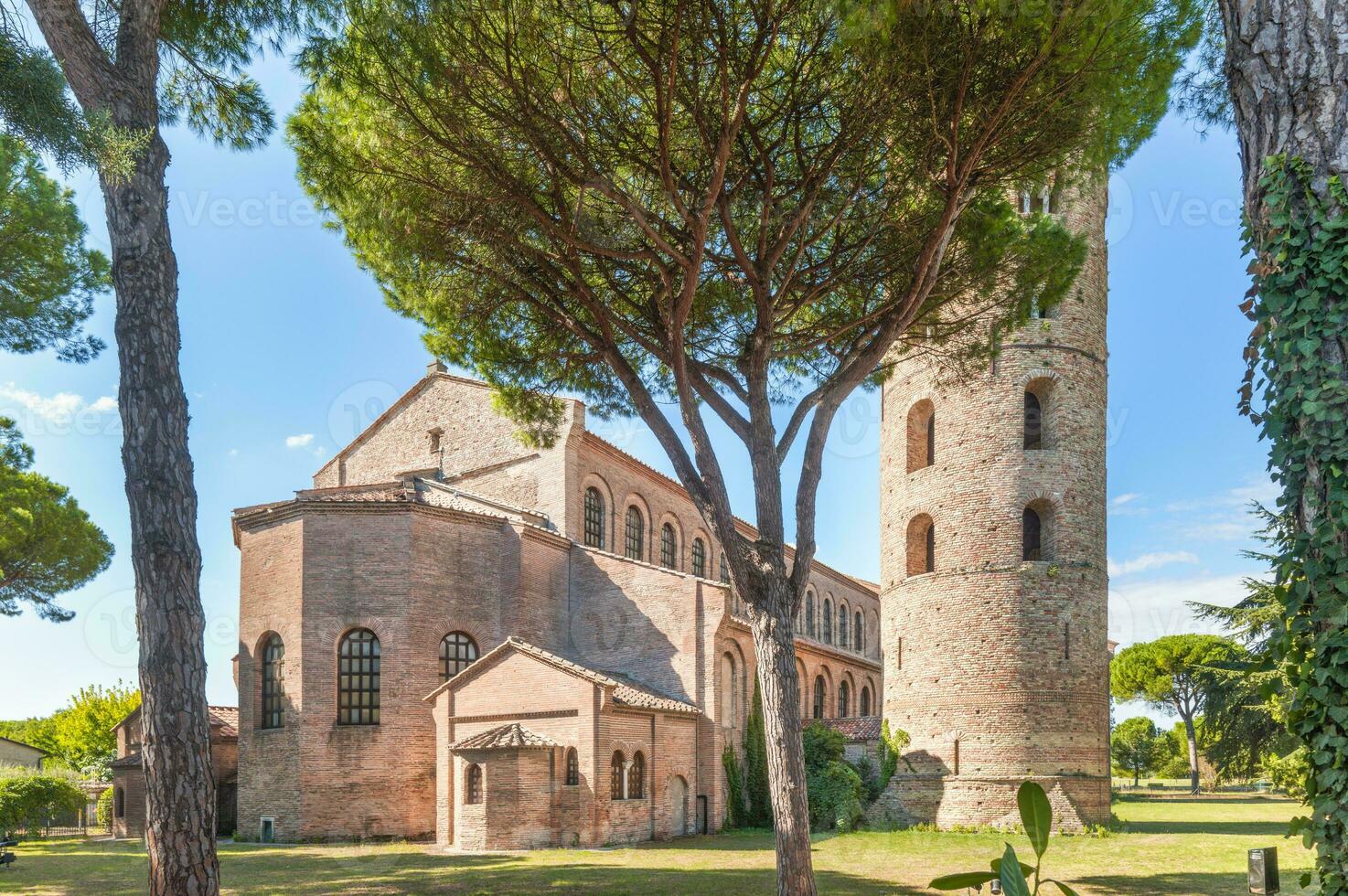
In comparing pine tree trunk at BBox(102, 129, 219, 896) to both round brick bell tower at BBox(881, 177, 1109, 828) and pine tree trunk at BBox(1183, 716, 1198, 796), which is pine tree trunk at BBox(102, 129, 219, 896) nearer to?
round brick bell tower at BBox(881, 177, 1109, 828)

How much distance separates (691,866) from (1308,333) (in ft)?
47.0

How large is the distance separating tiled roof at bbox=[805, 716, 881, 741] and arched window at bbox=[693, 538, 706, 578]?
714cm

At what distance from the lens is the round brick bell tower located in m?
20.6

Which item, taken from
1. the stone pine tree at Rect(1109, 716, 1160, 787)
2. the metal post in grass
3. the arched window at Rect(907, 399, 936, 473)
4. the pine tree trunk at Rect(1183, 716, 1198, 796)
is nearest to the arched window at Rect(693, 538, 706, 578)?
the arched window at Rect(907, 399, 936, 473)

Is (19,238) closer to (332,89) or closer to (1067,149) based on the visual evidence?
(332,89)

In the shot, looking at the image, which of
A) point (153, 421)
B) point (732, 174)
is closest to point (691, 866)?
point (732, 174)

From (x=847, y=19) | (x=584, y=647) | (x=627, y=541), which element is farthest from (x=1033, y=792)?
(x=627, y=541)

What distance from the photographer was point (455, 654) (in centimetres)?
2306

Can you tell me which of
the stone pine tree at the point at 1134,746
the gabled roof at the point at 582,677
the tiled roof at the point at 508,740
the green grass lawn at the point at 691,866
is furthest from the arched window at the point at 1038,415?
the stone pine tree at the point at 1134,746

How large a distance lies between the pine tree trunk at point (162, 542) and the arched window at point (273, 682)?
15308mm

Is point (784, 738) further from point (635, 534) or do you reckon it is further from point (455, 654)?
point (635, 534)

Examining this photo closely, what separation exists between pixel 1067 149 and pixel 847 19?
3.55 metres

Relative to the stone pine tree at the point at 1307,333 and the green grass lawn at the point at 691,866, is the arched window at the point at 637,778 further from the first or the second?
the stone pine tree at the point at 1307,333

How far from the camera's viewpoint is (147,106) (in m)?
8.68
